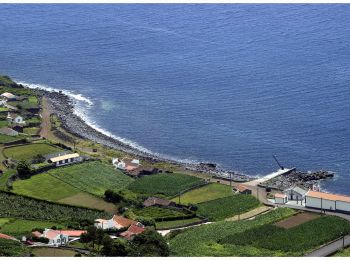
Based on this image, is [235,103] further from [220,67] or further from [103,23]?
[103,23]

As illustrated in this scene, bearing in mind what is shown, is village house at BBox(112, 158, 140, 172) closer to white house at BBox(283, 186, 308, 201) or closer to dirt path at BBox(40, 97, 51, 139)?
dirt path at BBox(40, 97, 51, 139)

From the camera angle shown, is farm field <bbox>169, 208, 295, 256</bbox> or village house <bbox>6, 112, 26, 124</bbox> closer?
farm field <bbox>169, 208, 295, 256</bbox>

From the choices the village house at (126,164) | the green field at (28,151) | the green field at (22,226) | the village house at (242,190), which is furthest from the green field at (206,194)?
the green field at (28,151)

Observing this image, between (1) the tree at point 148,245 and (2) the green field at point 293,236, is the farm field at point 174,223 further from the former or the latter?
(1) the tree at point 148,245

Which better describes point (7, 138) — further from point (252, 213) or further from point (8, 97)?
point (252, 213)

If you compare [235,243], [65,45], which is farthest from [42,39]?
[235,243]

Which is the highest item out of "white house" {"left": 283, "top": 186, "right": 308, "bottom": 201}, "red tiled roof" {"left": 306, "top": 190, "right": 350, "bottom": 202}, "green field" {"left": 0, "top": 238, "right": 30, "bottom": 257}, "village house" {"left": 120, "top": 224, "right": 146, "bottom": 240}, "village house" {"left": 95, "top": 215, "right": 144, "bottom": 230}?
"white house" {"left": 283, "top": 186, "right": 308, "bottom": 201}

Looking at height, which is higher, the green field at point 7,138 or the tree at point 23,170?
the green field at point 7,138

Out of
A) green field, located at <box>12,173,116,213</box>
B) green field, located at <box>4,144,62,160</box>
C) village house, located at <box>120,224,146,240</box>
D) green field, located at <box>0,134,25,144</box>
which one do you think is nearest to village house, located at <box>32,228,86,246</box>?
village house, located at <box>120,224,146,240</box>
